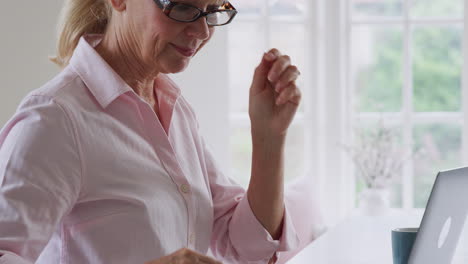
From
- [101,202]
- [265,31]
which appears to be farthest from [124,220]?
[265,31]

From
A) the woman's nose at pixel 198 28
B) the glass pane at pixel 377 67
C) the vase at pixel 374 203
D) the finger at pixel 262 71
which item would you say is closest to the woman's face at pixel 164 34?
the woman's nose at pixel 198 28

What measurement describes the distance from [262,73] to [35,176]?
562mm

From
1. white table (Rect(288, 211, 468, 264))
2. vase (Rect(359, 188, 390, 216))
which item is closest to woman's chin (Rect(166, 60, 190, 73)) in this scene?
white table (Rect(288, 211, 468, 264))

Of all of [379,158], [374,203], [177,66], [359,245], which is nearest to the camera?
[177,66]

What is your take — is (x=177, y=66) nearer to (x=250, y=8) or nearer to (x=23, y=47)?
(x=23, y=47)

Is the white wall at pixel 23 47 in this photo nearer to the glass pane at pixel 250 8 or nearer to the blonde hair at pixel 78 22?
the blonde hair at pixel 78 22

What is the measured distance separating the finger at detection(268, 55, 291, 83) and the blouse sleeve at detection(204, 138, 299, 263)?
1.04 feet

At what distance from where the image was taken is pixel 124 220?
57.4 inches

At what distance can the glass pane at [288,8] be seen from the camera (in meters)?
4.08

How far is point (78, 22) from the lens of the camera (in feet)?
5.51

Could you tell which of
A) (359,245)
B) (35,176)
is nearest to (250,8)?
(359,245)

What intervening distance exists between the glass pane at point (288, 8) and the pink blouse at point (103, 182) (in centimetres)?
242

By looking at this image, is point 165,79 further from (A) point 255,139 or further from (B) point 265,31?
(B) point 265,31

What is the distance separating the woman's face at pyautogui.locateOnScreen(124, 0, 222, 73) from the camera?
1499mm
